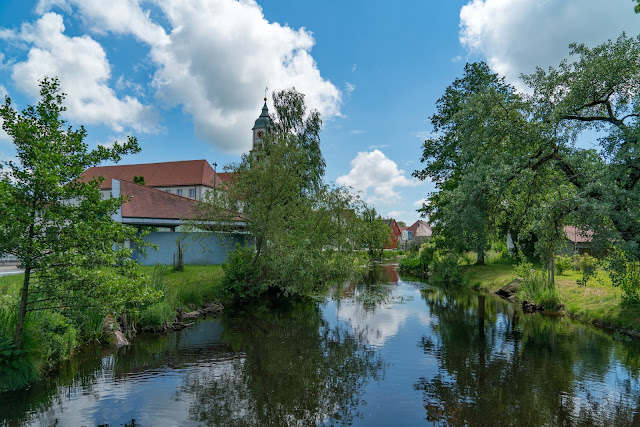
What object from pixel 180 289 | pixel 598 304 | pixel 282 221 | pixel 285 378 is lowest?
pixel 285 378

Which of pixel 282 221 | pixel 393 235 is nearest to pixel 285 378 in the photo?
pixel 282 221

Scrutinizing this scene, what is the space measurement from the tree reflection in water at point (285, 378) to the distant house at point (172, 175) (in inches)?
1872

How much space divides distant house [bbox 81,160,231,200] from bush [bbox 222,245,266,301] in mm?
40227

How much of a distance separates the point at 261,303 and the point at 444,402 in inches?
534

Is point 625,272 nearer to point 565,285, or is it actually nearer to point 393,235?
point 565,285

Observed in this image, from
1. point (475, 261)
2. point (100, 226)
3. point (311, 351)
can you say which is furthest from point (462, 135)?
point (475, 261)

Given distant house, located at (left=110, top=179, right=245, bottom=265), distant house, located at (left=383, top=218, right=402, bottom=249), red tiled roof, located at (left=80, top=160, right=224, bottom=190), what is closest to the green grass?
distant house, located at (left=110, top=179, right=245, bottom=265)

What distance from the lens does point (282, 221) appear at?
18.9 m

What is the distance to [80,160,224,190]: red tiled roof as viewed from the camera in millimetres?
59594

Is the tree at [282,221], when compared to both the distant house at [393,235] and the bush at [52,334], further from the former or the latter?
the distant house at [393,235]

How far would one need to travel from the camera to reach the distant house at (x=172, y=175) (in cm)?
5891

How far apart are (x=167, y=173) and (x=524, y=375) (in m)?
61.4

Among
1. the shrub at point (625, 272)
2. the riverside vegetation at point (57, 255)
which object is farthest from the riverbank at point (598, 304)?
the riverside vegetation at point (57, 255)

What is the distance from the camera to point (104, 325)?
40.1ft
